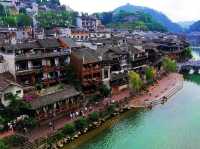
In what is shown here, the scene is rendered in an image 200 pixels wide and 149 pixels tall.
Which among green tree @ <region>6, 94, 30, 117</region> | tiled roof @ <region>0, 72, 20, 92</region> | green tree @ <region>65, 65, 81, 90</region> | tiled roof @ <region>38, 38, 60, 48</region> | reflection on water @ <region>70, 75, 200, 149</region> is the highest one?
tiled roof @ <region>38, 38, 60, 48</region>

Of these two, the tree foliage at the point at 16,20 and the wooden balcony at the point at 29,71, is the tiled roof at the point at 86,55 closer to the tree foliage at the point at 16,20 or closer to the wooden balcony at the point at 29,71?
the wooden balcony at the point at 29,71

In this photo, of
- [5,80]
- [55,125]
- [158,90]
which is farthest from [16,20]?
[55,125]

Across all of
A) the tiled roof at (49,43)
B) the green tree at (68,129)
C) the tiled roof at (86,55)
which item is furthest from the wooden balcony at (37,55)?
the green tree at (68,129)

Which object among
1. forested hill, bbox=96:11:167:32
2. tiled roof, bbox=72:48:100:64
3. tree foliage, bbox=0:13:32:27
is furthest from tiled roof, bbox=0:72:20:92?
forested hill, bbox=96:11:167:32

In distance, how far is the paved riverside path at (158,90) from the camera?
44703 mm

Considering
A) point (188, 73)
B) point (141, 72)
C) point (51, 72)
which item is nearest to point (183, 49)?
point (188, 73)

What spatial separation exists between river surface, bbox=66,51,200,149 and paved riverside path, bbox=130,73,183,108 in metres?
1.87

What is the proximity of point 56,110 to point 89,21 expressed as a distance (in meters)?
79.2

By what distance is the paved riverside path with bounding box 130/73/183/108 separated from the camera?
44703 mm

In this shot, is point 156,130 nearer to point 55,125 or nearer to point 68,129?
point 68,129

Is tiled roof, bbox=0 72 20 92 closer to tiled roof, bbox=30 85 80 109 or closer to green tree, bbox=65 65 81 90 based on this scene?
tiled roof, bbox=30 85 80 109

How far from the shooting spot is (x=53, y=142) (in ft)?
97.5

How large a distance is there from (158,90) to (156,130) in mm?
15992

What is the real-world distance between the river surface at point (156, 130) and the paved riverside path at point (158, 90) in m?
1.87
